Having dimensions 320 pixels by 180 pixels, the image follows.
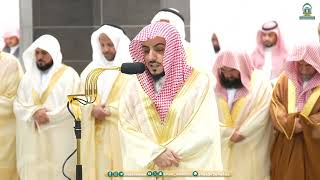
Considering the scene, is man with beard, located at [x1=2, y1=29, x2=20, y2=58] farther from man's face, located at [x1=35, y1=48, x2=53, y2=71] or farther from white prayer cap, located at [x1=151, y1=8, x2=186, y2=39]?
white prayer cap, located at [x1=151, y1=8, x2=186, y2=39]

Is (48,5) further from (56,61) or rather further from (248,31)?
(248,31)

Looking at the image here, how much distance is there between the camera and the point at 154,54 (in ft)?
14.3

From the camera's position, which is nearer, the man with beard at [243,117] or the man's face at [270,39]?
the man with beard at [243,117]

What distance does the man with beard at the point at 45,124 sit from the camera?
5973 mm

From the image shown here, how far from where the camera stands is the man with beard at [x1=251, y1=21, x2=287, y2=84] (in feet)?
23.4

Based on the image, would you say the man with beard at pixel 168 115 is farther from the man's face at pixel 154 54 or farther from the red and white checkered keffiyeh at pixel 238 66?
the red and white checkered keffiyeh at pixel 238 66

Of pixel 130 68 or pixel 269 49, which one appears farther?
pixel 269 49

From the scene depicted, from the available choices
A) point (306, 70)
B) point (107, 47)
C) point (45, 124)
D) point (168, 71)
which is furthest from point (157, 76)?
point (45, 124)

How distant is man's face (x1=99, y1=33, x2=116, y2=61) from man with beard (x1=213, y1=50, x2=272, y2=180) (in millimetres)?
953

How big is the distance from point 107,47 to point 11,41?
1.96 meters

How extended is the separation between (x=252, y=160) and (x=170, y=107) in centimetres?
152

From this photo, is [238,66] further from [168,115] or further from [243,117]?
[168,115]

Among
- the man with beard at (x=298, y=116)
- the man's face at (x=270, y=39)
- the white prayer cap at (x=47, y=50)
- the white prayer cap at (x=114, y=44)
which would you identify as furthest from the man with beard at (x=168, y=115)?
the man's face at (x=270, y=39)

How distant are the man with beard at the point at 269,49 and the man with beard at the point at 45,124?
6.59 feet
